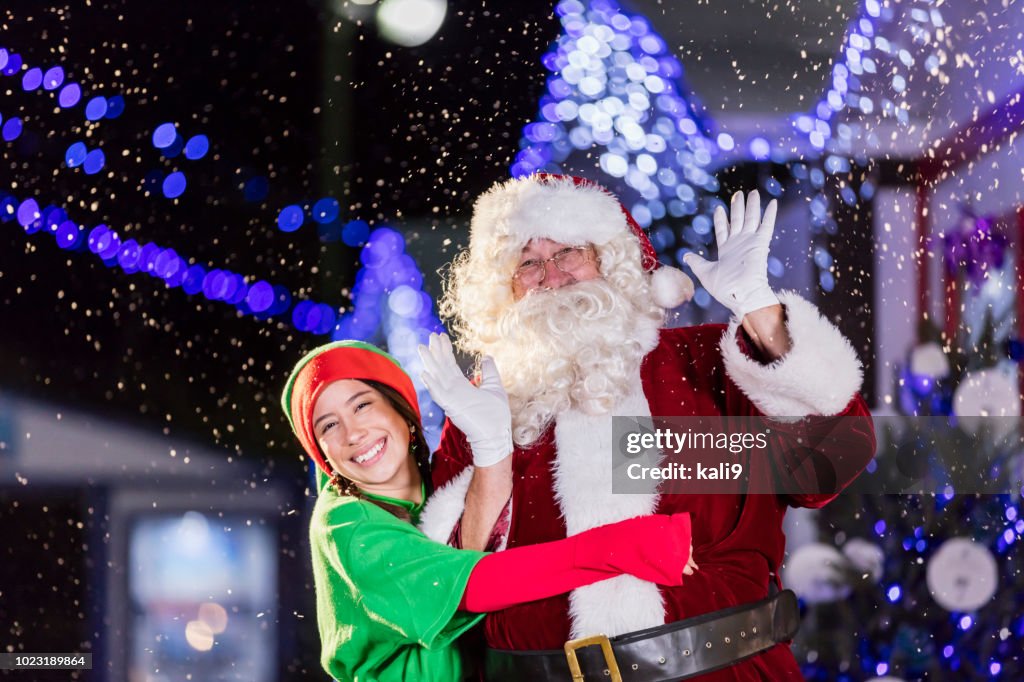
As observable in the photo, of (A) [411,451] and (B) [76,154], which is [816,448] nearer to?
(A) [411,451]

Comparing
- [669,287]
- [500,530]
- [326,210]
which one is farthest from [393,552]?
[326,210]

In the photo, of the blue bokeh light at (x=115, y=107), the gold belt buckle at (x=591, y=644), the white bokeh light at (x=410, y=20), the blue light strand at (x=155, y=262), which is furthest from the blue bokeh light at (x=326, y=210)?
the gold belt buckle at (x=591, y=644)

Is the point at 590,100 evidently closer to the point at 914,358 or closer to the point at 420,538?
the point at 914,358

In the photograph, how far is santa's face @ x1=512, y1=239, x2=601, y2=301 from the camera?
1691 millimetres

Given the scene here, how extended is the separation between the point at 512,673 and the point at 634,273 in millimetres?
728

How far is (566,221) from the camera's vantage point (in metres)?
1.69

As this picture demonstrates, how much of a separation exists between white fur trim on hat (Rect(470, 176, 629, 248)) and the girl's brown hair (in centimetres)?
35

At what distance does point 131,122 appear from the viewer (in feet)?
7.69

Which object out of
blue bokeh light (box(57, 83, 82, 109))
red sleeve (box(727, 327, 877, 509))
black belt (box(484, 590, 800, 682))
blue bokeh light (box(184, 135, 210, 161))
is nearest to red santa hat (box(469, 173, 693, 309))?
red sleeve (box(727, 327, 877, 509))

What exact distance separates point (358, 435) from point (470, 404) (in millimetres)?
241

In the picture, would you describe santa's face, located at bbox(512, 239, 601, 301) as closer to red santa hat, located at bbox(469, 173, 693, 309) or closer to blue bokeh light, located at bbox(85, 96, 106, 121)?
red santa hat, located at bbox(469, 173, 693, 309)

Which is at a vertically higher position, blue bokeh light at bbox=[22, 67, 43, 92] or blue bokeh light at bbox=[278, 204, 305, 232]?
blue bokeh light at bbox=[22, 67, 43, 92]

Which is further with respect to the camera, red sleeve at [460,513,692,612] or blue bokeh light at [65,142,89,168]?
blue bokeh light at [65,142,89,168]

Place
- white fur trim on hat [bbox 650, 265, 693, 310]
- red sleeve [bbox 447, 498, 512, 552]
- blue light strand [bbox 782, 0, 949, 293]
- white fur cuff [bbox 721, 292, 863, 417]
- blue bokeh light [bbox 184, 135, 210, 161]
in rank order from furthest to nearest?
blue bokeh light [bbox 184, 135, 210, 161], blue light strand [bbox 782, 0, 949, 293], white fur trim on hat [bbox 650, 265, 693, 310], red sleeve [bbox 447, 498, 512, 552], white fur cuff [bbox 721, 292, 863, 417]
